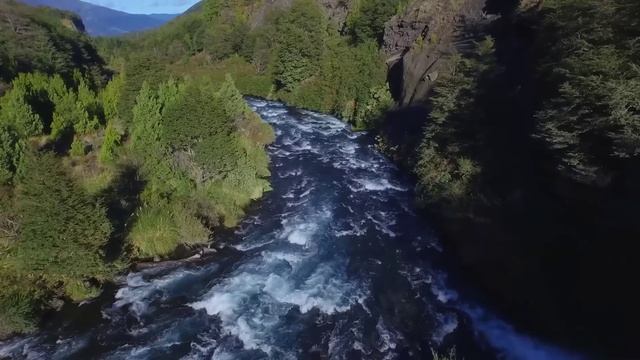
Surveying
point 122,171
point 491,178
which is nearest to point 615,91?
point 491,178

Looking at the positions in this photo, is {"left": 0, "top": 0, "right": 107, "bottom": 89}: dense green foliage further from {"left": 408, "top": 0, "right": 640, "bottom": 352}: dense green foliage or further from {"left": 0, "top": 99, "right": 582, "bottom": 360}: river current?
{"left": 408, "top": 0, "right": 640, "bottom": 352}: dense green foliage

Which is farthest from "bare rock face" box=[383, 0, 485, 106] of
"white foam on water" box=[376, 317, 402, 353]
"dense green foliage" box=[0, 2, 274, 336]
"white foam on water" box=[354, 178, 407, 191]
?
"white foam on water" box=[376, 317, 402, 353]

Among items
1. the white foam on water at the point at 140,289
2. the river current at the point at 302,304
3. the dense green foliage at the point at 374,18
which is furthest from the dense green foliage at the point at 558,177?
the dense green foliage at the point at 374,18

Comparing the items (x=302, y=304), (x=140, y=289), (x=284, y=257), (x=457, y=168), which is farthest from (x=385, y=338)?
(x=457, y=168)

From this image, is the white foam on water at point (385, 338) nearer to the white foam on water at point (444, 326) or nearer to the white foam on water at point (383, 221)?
the white foam on water at point (444, 326)

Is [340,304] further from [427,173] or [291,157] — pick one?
[291,157]

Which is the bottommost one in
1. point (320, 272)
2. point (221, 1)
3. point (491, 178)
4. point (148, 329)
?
point (148, 329)
